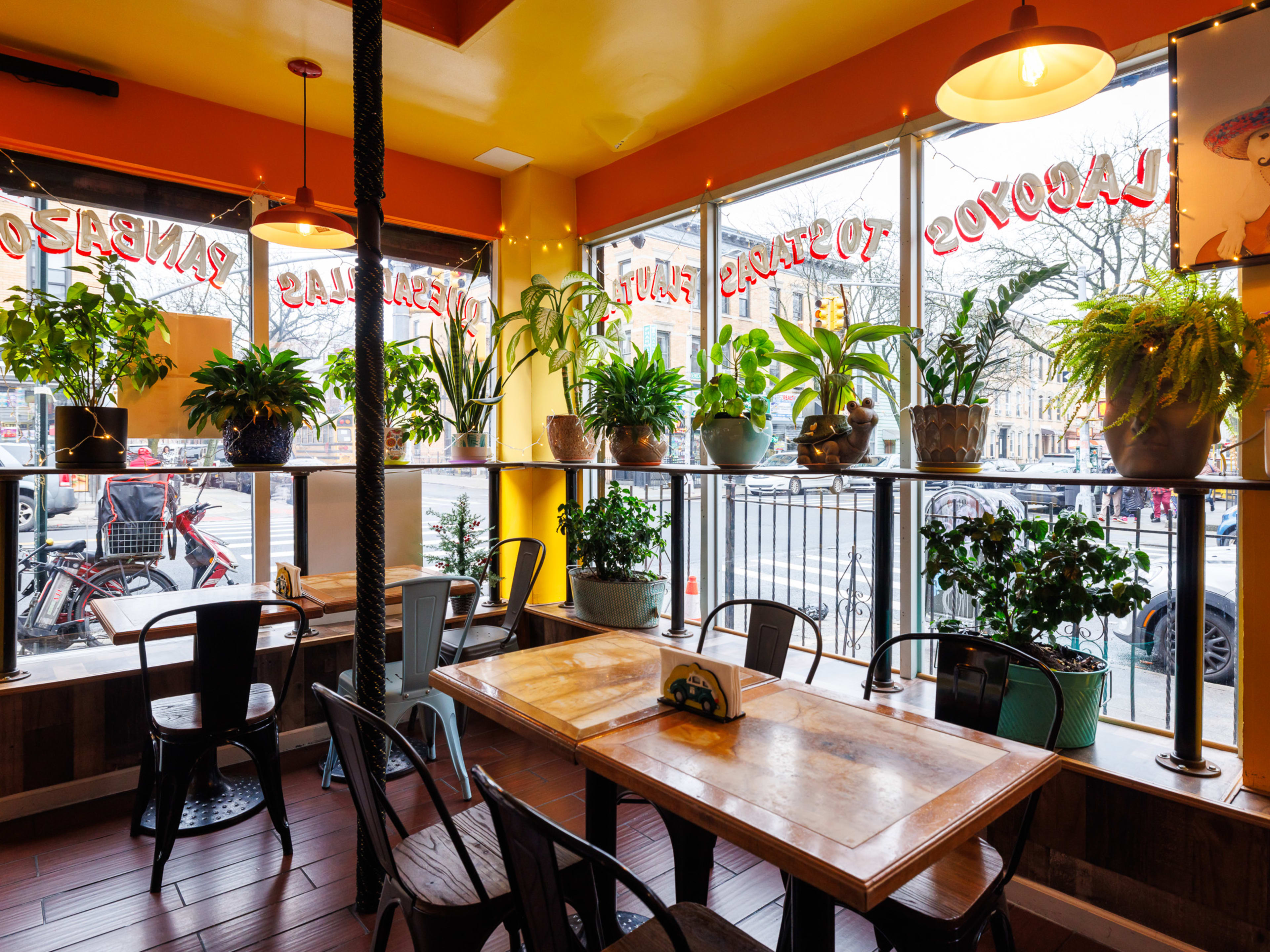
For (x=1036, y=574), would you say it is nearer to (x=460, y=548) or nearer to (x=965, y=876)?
(x=965, y=876)

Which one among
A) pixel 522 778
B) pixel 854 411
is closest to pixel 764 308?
pixel 854 411

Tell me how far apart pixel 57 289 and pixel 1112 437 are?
426 centimetres

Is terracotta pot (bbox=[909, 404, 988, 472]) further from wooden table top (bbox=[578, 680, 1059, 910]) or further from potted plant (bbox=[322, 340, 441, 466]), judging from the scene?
potted plant (bbox=[322, 340, 441, 466])

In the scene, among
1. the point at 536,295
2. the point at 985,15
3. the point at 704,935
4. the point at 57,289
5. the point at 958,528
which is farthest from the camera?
the point at 536,295

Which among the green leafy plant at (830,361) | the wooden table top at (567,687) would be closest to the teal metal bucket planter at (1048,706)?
the wooden table top at (567,687)

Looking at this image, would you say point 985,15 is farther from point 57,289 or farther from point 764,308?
point 57,289

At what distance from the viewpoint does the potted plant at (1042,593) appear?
2.25 m

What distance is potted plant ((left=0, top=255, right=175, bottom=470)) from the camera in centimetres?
288

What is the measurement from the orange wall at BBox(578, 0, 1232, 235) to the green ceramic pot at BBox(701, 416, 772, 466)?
1.29m

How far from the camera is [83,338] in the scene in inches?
116

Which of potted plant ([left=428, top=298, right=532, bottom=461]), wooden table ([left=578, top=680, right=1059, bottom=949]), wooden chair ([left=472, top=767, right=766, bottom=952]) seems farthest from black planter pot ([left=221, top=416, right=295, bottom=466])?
wooden chair ([left=472, top=767, right=766, bottom=952])

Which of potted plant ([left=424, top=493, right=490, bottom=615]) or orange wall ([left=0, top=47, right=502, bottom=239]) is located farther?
potted plant ([left=424, top=493, right=490, bottom=615])

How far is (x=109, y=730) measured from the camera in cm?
319

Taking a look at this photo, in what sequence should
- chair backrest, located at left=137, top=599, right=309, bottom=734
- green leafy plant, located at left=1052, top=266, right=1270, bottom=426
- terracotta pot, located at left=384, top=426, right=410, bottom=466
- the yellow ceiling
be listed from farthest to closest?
1. terracotta pot, located at left=384, top=426, right=410, bottom=466
2. the yellow ceiling
3. chair backrest, located at left=137, top=599, right=309, bottom=734
4. green leafy plant, located at left=1052, top=266, right=1270, bottom=426
